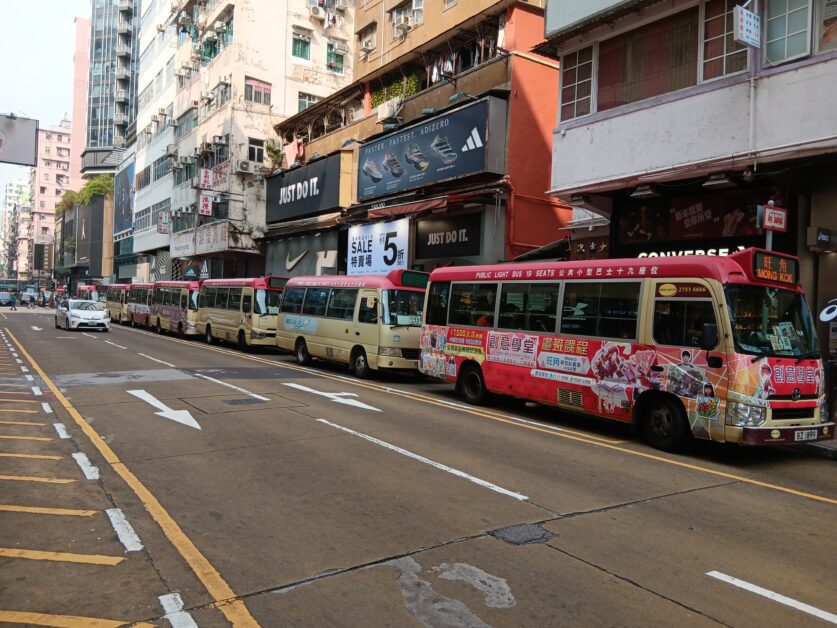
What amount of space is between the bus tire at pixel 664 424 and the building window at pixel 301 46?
39.8 m

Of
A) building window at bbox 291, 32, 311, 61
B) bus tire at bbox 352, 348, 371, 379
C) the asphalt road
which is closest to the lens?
the asphalt road

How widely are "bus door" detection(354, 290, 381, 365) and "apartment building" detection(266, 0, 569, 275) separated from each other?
6.09 m

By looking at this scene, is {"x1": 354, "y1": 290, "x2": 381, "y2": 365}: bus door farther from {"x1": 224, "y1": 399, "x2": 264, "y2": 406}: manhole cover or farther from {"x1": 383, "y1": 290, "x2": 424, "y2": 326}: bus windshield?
{"x1": 224, "y1": 399, "x2": 264, "y2": 406}: manhole cover

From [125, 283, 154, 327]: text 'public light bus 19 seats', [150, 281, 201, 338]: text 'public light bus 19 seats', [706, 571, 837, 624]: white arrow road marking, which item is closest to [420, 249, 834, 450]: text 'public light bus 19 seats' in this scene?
[706, 571, 837, 624]: white arrow road marking

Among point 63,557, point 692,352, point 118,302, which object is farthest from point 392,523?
point 118,302

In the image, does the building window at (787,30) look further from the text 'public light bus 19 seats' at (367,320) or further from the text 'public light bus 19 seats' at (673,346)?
the text 'public light bus 19 seats' at (367,320)

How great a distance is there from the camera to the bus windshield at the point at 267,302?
23.2 metres

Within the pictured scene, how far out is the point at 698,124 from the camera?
13.1m

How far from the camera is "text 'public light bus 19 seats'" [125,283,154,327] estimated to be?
3584 cm

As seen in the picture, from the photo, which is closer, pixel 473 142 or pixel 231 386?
pixel 231 386

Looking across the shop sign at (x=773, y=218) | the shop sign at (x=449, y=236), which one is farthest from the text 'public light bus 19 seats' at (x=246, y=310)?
the shop sign at (x=773, y=218)

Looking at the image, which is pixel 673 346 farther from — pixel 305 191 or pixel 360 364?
pixel 305 191

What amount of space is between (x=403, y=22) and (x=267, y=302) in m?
14.3

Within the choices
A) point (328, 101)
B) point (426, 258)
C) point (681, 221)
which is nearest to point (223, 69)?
point (328, 101)
